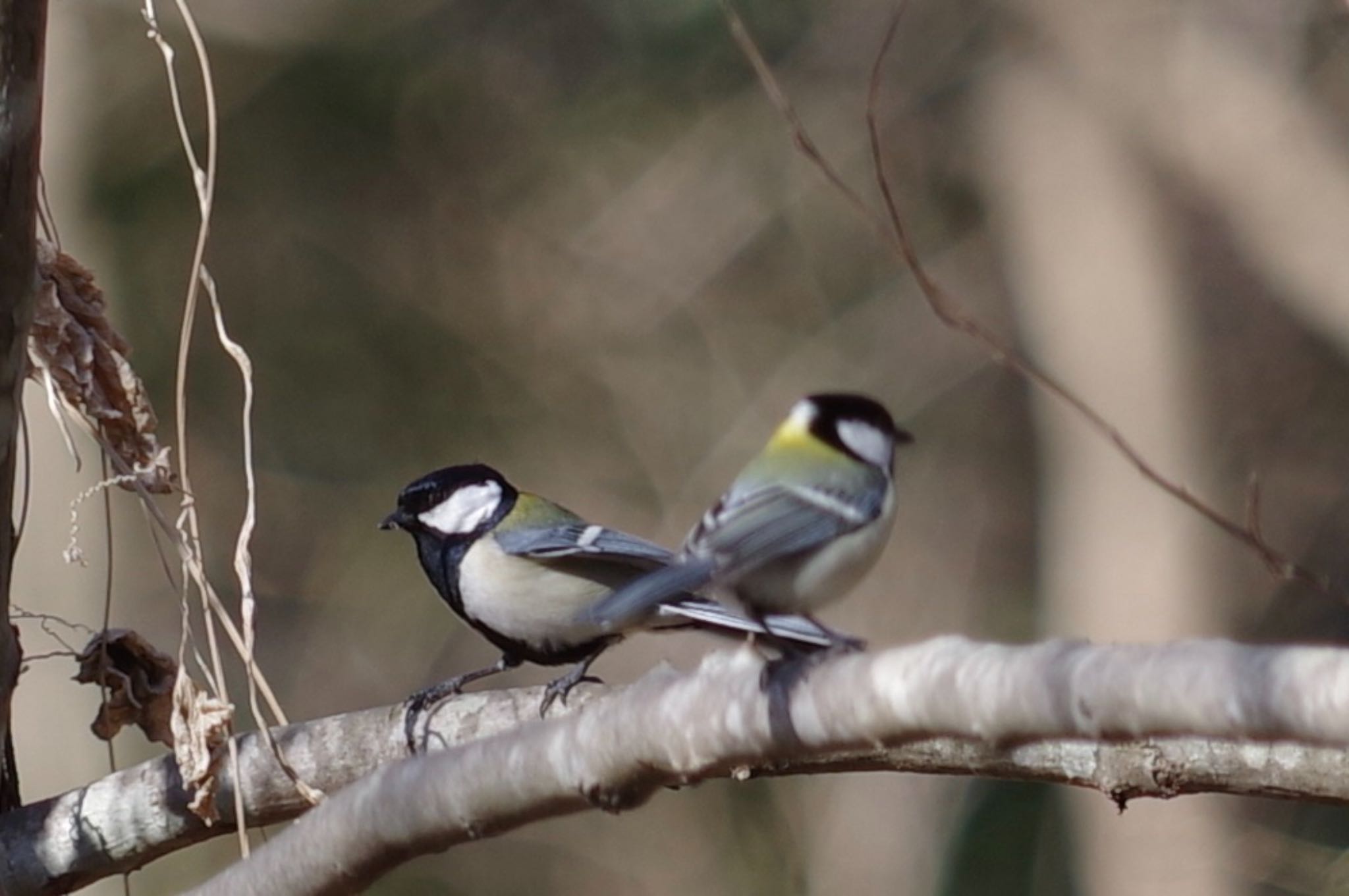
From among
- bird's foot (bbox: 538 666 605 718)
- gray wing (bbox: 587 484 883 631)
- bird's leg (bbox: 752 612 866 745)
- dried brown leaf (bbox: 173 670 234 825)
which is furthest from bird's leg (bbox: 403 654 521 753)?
bird's leg (bbox: 752 612 866 745)

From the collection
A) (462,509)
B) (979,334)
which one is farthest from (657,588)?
(462,509)

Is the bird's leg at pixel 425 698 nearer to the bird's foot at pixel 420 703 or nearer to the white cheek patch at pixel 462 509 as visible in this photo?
the bird's foot at pixel 420 703

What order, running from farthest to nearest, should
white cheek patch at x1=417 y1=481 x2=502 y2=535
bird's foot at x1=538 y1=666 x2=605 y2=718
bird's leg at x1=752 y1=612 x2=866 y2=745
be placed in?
white cheek patch at x1=417 y1=481 x2=502 y2=535, bird's foot at x1=538 y1=666 x2=605 y2=718, bird's leg at x1=752 y1=612 x2=866 y2=745

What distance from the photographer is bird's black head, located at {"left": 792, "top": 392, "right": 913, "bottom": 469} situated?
2.25m

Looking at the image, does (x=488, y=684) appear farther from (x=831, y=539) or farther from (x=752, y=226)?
(x=831, y=539)

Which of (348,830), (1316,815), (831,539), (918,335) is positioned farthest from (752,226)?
(348,830)

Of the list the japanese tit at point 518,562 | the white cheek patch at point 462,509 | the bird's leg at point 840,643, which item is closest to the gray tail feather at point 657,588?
the bird's leg at point 840,643

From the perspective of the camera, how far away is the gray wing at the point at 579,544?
116 inches

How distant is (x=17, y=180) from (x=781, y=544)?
3.04 ft

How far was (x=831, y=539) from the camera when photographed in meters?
1.97

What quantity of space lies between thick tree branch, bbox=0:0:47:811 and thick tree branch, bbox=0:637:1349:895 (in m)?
0.56

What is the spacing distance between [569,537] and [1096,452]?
404 centimetres

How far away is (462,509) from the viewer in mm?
3223

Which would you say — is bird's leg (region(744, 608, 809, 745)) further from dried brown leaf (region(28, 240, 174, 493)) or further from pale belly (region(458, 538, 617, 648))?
pale belly (region(458, 538, 617, 648))
